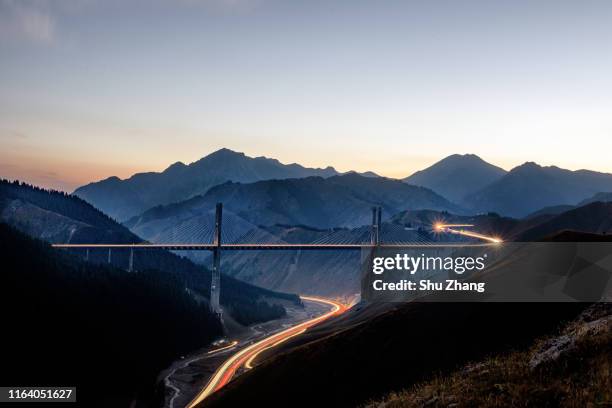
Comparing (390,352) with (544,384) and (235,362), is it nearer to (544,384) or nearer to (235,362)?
(544,384)

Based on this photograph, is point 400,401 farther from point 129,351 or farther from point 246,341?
point 246,341

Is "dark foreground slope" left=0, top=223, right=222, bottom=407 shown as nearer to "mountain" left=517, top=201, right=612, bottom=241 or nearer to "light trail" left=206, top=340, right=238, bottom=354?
"light trail" left=206, top=340, right=238, bottom=354

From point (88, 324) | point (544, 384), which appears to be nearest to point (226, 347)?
point (88, 324)

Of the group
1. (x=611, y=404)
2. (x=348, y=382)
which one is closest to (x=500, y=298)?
(x=348, y=382)

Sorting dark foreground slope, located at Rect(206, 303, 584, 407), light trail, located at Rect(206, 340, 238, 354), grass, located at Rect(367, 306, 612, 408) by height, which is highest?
grass, located at Rect(367, 306, 612, 408)

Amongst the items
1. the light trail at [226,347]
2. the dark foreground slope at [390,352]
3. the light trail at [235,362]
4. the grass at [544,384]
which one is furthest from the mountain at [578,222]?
the grass at [544,384]

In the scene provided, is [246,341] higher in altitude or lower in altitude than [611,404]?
lower

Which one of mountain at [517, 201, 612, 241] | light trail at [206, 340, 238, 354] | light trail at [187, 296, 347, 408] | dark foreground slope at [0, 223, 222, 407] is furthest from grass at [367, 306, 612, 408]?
mountain at [517, 201, 612, 241]
